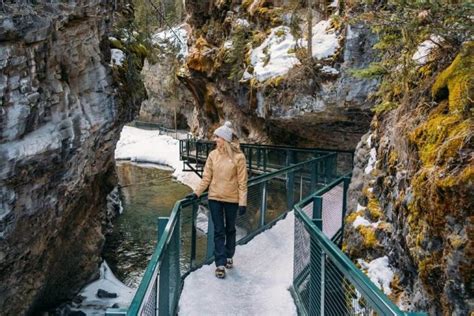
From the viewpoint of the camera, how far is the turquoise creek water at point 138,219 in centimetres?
1655

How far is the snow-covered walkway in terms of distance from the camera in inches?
214

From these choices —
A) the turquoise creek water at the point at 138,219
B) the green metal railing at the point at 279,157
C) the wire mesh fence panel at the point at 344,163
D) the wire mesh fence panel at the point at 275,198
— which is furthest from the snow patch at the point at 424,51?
the turquoise creek water at the point at 138,219

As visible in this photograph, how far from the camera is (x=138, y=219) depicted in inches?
857

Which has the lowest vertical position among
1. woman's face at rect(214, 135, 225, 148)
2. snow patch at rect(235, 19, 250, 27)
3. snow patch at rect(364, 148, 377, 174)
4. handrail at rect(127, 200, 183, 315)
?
handrail at rect(127, 200, 183, 315)

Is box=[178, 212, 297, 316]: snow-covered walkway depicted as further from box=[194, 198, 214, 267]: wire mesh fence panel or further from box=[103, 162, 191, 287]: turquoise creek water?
box=[103, 162, 191, 287]: turquoise creek water

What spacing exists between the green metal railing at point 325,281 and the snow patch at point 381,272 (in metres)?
0.83

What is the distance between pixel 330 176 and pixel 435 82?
7.70 metres

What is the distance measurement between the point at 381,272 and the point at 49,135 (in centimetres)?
694

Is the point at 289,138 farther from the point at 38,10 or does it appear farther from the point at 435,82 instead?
the point at 435,82

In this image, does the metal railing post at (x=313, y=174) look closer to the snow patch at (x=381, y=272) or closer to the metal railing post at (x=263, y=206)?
the metal railing post at (x=263, y=206)

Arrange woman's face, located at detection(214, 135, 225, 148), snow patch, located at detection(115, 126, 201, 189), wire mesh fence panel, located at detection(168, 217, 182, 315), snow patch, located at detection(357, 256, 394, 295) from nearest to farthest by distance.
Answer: wire mesh fence panel, located at detection(168, 217, 182, 315)
snow patch, located at detection(357, 256, 394, 295)
woman's face, located at detection(214, 135, 225, 148)
snow patch, located at detection(115, 126, 201, 189)

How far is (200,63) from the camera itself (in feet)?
76.4

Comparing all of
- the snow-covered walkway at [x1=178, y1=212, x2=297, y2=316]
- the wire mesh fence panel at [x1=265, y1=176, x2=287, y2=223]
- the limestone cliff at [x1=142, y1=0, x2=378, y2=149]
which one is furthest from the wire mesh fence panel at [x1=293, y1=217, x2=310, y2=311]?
the limestone cliff at [x1=142, y1=0, x2=378, y2=149]

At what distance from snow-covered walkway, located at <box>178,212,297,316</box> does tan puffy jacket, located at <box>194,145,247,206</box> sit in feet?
3.62
